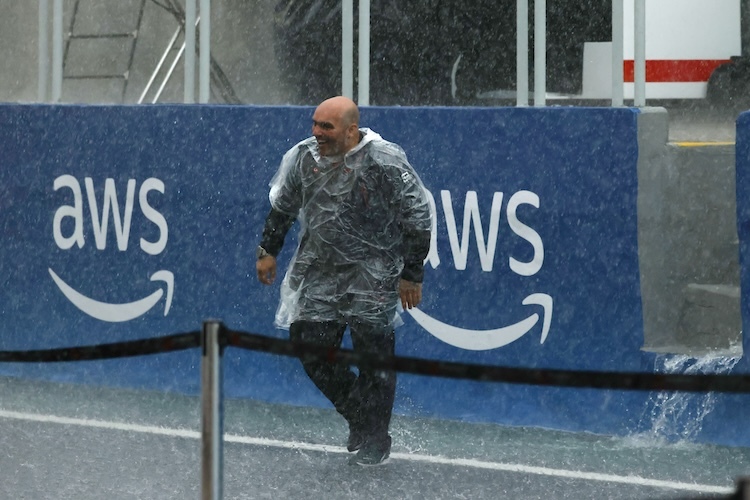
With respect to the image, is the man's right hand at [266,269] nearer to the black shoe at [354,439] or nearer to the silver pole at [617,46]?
the black shoe at [354,439]

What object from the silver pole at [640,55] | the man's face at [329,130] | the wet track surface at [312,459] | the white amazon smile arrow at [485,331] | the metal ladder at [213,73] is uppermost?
the metal ladder at [213,73]

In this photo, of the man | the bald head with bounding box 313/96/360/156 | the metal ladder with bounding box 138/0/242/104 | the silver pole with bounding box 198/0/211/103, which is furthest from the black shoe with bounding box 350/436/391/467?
the metal ladder with bounding box 138/0/242/104

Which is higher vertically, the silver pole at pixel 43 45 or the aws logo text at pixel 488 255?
the silver pole at pixel 43 45

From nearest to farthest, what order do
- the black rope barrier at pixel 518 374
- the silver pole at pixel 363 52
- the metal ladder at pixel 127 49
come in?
the black rope barrier at pixel 518 374, the silver pole at pixel 363 52, the metal ladder at pixel 127 49

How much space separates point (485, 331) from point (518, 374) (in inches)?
158

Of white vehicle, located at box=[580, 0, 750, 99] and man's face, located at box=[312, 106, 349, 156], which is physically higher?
white vehicle, located at box=[580, 0, 750, 99]

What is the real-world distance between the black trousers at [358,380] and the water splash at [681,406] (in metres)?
1.44

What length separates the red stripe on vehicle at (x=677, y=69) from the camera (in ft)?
43.1

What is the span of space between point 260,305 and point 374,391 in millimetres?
1918

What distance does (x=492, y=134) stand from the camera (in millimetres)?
8633

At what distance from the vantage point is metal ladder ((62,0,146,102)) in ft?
40.8

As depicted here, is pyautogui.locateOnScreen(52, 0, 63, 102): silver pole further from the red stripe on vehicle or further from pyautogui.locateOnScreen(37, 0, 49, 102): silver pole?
the red stripe on vehicle

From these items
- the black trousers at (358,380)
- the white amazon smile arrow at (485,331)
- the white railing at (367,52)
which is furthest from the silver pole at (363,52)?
the black trousers at (358,380)

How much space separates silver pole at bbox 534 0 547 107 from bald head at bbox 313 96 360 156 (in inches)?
64.4
